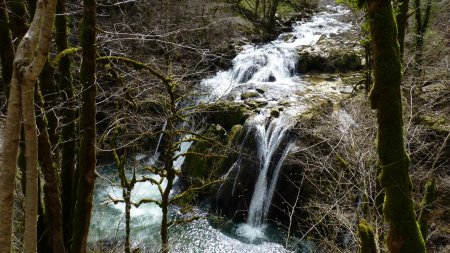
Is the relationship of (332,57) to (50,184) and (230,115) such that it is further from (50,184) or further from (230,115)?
(50,184)

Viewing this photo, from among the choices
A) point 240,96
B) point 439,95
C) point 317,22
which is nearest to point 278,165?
point 240,96

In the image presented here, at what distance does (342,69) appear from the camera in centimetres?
1950

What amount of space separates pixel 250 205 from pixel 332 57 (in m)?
9.44

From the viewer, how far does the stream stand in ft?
41.5

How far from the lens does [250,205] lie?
562 inches

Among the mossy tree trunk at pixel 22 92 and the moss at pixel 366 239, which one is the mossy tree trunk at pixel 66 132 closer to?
the mossy tree trunk at pixel 22 92

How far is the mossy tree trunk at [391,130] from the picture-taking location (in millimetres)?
5516

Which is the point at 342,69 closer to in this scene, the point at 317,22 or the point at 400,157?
the point at 317,22

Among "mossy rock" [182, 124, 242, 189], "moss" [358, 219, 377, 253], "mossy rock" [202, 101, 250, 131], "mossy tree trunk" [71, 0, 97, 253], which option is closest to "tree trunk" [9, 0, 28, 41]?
"mossy tree trunk" [71, 0, 97, 253]

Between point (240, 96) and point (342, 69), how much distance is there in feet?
19.2

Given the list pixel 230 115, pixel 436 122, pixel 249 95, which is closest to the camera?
pixel 436 122

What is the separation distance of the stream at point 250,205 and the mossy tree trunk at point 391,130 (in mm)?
4142

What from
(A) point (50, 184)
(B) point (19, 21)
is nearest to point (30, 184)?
(A) point (50, 184)

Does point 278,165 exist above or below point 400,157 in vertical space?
below
